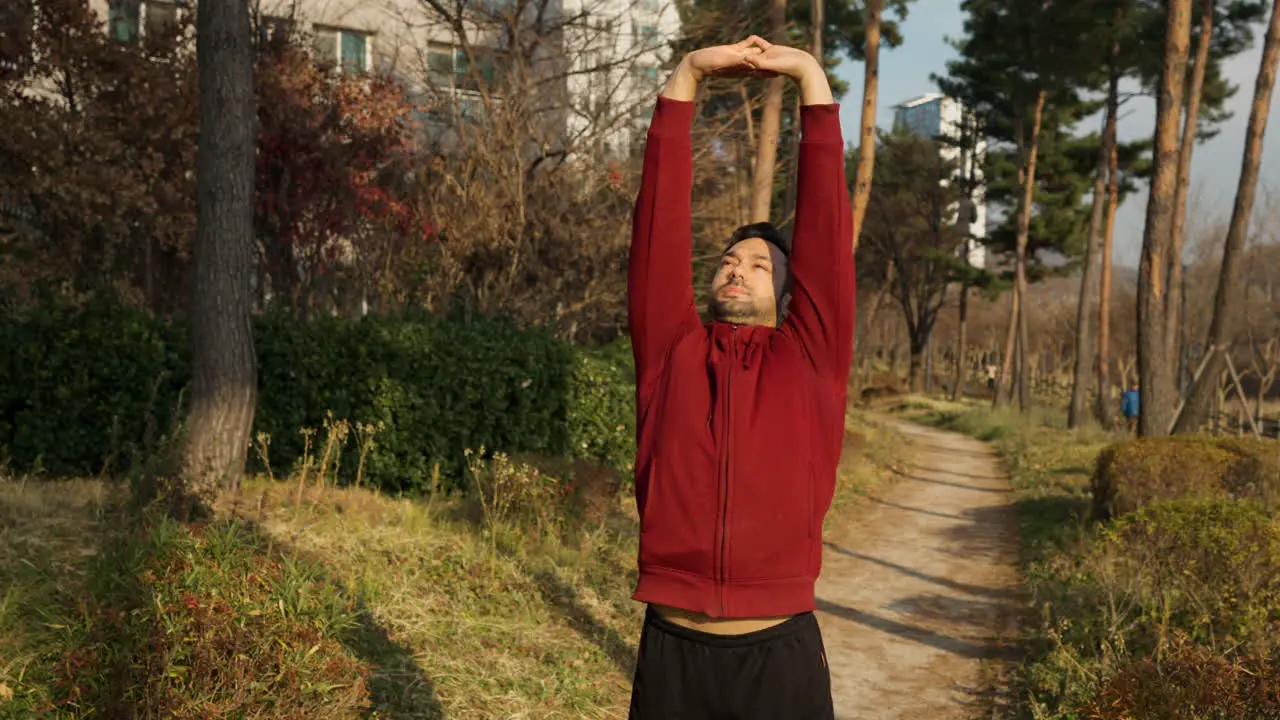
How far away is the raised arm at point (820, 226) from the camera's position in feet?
7.87

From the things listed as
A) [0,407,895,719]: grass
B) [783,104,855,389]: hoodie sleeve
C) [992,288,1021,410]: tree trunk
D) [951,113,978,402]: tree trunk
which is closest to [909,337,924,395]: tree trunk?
[951,113,978,402]: tree trunk

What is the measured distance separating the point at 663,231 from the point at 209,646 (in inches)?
103

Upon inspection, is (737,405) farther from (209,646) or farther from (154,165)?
(154,165)

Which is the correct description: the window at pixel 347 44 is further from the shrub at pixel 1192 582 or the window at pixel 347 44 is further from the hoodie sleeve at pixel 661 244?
the hoodie sleeve at pixel 661 244

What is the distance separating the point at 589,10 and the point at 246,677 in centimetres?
1272

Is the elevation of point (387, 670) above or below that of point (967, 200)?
below

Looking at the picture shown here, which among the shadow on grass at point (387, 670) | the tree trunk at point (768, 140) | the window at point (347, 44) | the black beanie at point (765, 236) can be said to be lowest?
the shadow on grass at point (387, 670)

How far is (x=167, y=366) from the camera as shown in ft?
28.3

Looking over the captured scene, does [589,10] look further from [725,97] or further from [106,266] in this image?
[725,97]

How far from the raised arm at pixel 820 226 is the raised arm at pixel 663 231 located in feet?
0.57

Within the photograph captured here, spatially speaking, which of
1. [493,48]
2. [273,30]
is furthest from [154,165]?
[493,48]

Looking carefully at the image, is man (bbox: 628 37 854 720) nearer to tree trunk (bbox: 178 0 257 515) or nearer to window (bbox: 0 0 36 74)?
tree trunk (bbox: 178 0 257 515)

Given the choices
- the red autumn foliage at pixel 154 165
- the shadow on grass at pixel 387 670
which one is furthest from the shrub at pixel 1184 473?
the red autumn foliage at pixel 154 165

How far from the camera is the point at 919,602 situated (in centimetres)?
837
